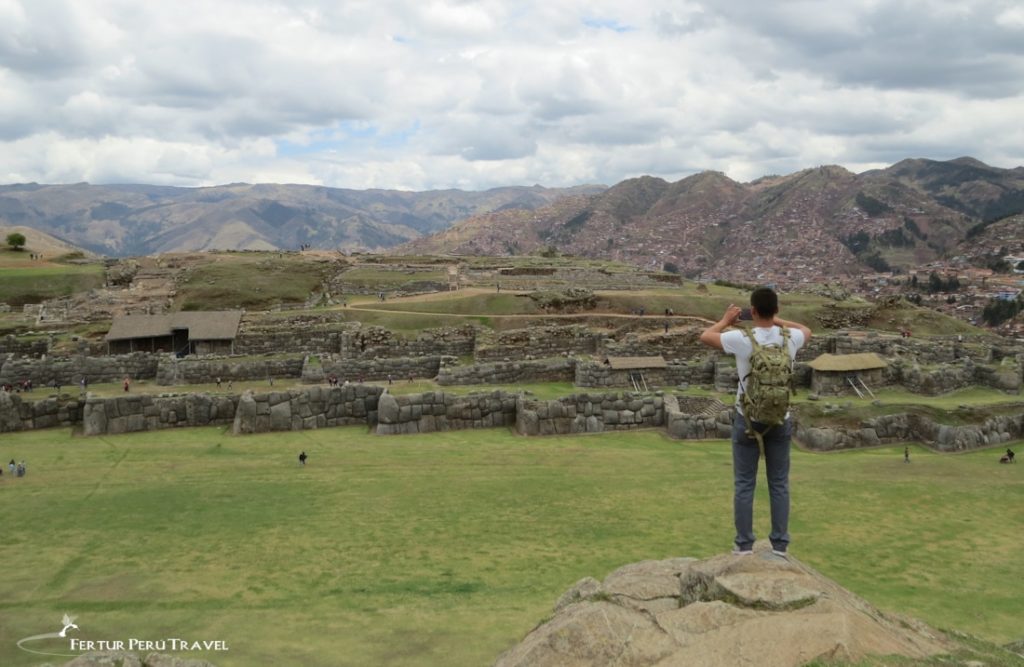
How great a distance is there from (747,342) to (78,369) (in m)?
36.4

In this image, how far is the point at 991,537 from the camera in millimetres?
13977

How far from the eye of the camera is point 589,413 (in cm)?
2472

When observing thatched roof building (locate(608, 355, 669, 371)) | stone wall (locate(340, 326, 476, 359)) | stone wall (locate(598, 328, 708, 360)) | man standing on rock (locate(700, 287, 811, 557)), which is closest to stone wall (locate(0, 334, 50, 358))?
stone wall (locate(340, 326, 476, 359))

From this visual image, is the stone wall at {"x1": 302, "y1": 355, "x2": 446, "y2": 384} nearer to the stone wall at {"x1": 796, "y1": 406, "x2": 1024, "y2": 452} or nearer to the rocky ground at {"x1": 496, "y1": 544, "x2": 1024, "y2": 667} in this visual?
the stone wall at {"x1": 796, "y1": 406, "x2": 1024, "y2": 452}

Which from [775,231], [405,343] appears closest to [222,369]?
[405,343]

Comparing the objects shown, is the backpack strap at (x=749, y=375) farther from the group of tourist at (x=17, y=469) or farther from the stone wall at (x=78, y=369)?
the stone wall at (x=78, y=369)

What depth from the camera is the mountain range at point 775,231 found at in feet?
466

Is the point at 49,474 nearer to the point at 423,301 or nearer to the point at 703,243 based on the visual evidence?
the point at 423,301

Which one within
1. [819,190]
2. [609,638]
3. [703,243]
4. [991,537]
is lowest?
[991,537]

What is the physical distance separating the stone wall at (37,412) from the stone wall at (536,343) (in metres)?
19.1

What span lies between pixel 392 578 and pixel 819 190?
18870 cm

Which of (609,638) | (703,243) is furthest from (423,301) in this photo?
(703,243)

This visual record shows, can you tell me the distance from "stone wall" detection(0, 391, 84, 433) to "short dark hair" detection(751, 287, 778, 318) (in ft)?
86.2

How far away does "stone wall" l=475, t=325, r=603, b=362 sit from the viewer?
3734 centimetres
